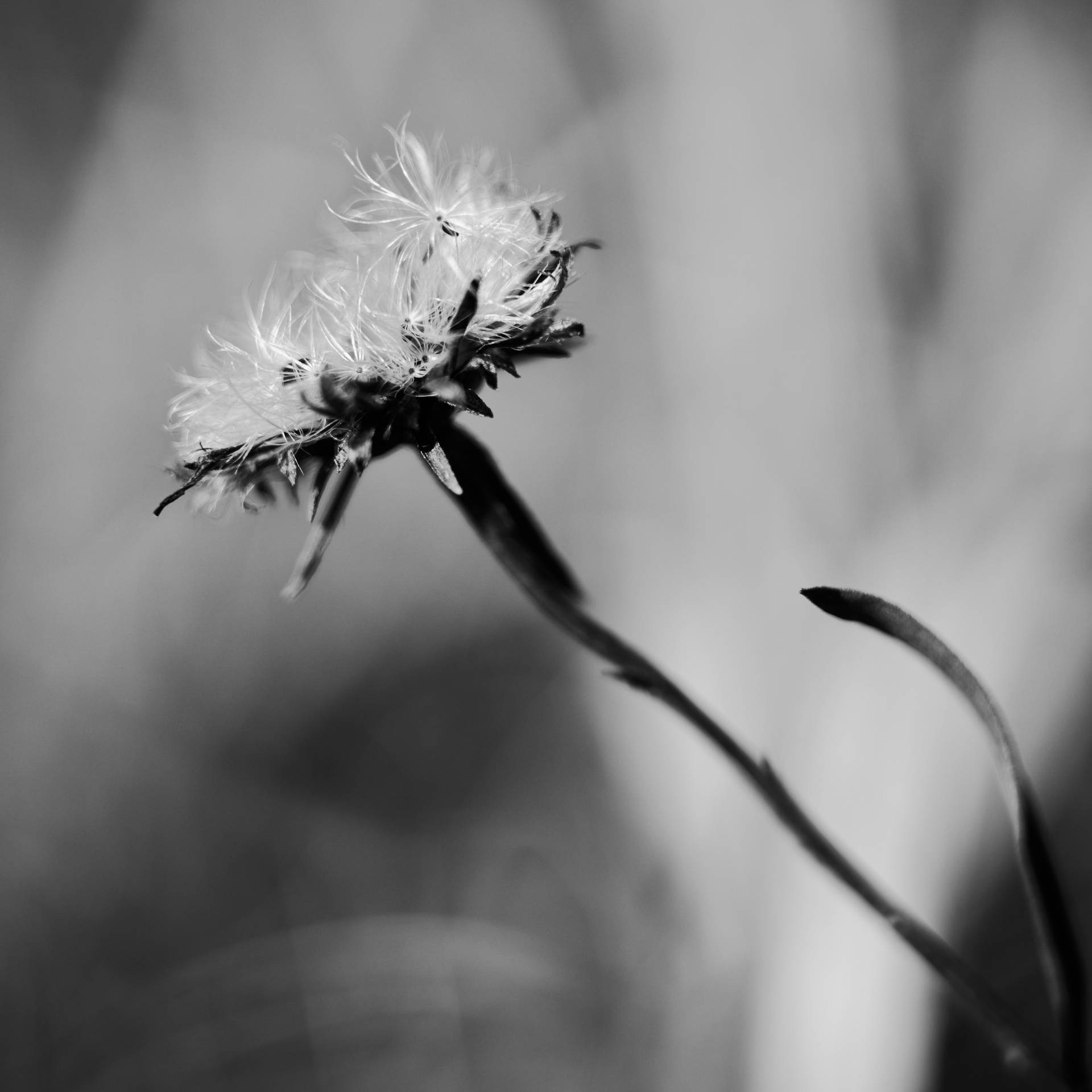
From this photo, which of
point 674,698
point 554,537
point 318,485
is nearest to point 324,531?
point 318,485

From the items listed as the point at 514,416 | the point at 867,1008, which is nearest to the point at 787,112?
the point at 514,416

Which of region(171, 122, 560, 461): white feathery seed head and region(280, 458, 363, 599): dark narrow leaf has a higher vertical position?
region(171, 122, 560, 461): white feathery seed head

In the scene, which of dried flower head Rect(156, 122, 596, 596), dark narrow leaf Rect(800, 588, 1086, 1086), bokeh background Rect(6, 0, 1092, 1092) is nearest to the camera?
dark narrow leaf Rect(800, 588, 1086, 1086)

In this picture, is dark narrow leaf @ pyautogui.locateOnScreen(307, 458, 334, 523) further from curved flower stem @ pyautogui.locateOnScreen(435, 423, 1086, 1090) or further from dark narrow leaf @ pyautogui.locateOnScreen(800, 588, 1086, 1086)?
dark narrow leaf @ pyautogui.locateOnScreen(800, 588, 1086, 1086)

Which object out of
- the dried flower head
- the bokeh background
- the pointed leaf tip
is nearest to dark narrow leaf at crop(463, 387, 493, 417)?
the dried flower head

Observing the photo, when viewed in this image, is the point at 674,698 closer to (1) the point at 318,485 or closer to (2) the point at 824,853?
(2) the point at 824,853

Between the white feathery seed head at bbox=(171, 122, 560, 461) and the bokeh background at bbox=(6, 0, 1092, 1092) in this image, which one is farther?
the bokeh background at bbox=(6, 0, 1092, 1092)

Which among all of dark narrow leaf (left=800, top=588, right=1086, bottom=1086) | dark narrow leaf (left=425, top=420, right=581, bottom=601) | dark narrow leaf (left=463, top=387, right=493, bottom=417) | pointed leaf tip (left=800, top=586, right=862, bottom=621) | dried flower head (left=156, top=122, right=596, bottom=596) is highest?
dried flower head (left=156, top=122, right=596, bottom=596)
